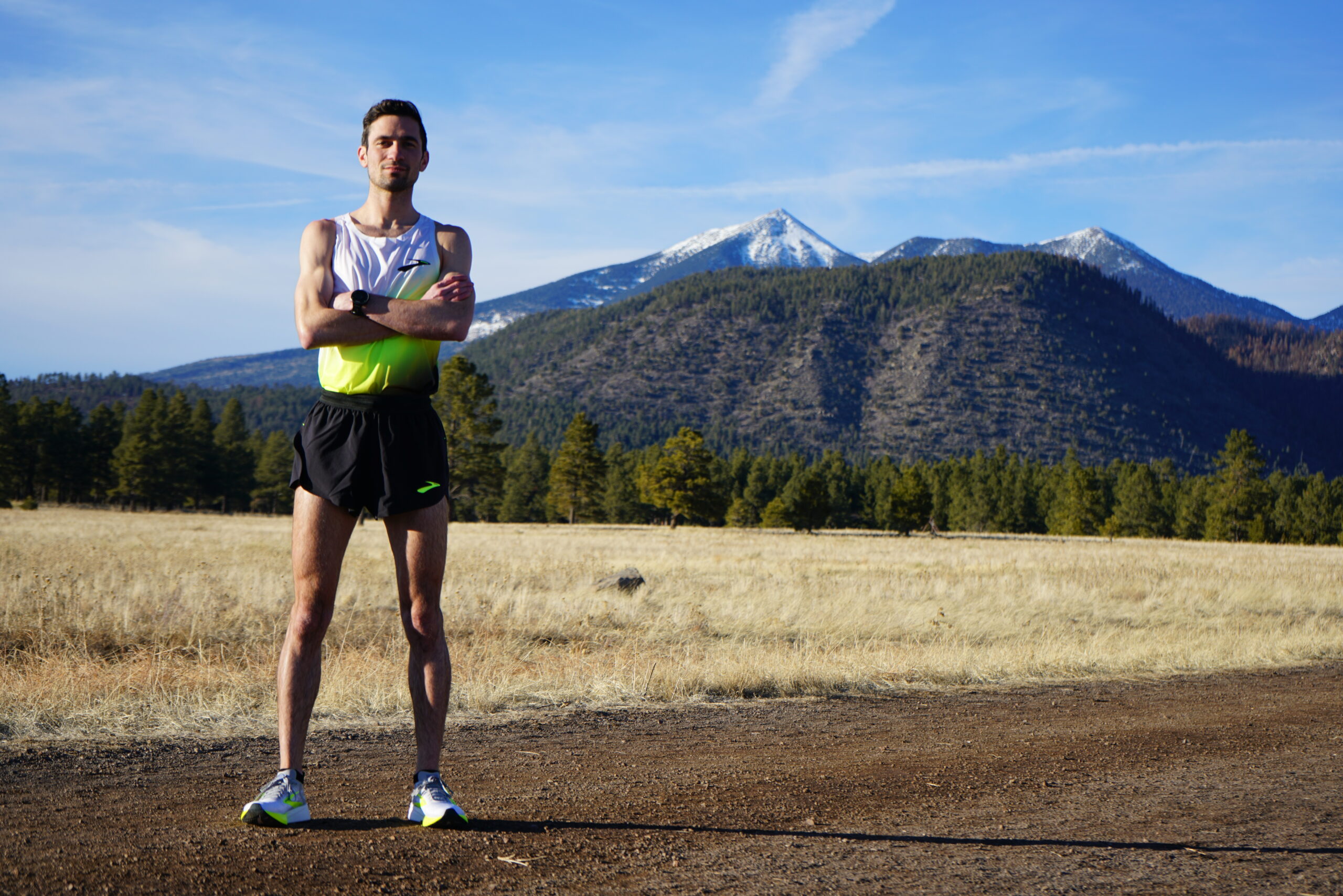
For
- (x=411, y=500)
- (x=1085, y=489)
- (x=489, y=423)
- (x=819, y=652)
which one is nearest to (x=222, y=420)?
(x=489, y=423)

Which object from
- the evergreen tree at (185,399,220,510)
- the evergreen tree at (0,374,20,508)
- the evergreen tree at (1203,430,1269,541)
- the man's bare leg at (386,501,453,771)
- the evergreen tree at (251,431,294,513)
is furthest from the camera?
the evergreen tree at (251,431,294,513)

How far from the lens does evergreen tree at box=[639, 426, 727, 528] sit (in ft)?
210

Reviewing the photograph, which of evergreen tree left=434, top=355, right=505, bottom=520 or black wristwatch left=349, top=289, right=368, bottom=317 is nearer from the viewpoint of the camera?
black wristwatch left=349, top=289, right=368, bottom=317

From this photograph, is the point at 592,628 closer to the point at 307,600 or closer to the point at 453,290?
the point at 307,600

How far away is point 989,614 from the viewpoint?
50.2 feet

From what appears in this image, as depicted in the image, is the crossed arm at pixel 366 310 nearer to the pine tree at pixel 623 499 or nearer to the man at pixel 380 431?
the man at pixel 380 431

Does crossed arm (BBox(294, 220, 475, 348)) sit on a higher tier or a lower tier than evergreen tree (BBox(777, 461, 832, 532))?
higher

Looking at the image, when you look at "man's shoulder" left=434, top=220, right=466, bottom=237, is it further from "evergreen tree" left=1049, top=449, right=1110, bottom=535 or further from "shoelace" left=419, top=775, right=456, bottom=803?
"evergreen tree" left=1049, top=449, right=1110, bottom=535

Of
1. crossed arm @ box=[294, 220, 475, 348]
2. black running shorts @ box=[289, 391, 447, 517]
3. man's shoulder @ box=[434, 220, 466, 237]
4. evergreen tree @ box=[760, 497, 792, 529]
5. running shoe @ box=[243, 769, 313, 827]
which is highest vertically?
man's shoulder @ box=[434, 220, 466, 237]

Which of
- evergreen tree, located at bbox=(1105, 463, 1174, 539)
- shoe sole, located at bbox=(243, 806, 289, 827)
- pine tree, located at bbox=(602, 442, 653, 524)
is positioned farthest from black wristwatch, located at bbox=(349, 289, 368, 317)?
evergreen tree, located at bbox=(1105, 463, 1174, 539)

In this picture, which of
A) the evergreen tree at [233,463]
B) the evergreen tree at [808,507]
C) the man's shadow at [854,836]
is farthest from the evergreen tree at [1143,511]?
the man's shadow at [854,836]

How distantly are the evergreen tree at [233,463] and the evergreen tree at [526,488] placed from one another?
2127cm

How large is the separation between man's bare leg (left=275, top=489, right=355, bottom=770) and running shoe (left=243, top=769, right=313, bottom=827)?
89mm

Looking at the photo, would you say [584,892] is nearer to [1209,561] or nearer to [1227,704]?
[1227,704]
